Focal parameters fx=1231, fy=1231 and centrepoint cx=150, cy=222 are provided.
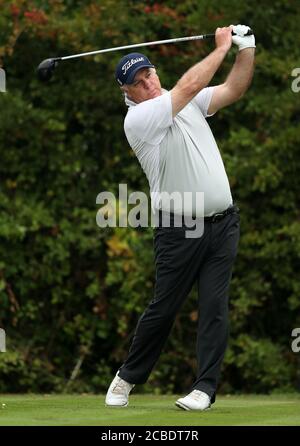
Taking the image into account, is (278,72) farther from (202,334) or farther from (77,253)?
(202,334)

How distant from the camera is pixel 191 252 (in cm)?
688

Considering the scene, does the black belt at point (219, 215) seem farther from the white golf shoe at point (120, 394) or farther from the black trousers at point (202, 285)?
the white golf shoe at point (120, 394)

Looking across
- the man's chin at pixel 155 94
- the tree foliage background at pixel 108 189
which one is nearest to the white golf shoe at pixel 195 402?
the man's chin at pixel 155 94

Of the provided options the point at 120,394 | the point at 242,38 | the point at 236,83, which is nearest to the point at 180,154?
the point at 236,83

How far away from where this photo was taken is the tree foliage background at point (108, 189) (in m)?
11.0

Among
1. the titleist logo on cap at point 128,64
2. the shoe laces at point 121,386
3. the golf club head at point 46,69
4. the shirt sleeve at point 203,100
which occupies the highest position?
the golf club head at point 46,69

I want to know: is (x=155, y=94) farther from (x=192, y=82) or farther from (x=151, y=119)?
(x=192, y=82)

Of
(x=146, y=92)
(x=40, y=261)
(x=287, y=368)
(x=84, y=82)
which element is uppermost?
(x=84, y=82)

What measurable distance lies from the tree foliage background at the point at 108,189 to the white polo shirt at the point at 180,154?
4046mm

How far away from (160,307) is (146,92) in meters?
1.22

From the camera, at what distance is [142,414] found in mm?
6520
